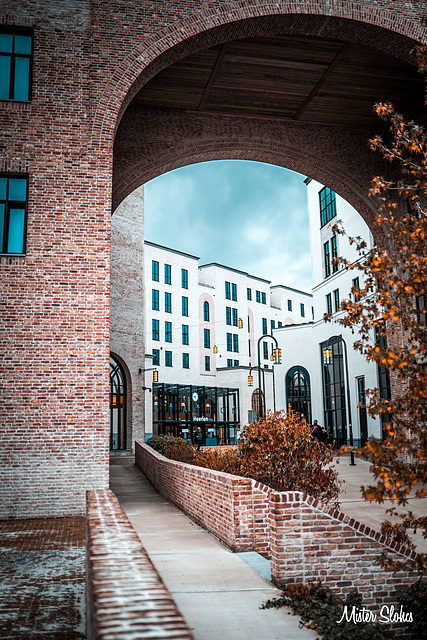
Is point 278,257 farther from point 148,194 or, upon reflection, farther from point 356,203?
point 356,203

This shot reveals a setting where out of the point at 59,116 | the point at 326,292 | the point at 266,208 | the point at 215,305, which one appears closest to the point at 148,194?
the point at 266,208

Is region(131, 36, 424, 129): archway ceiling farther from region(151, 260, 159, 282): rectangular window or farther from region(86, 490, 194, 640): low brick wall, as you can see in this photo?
region(151, 260, 159, 282): rectangular window

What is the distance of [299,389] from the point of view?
4731cm

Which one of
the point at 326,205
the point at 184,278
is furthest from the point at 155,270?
the point at 326,205

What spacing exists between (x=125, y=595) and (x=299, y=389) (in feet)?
146

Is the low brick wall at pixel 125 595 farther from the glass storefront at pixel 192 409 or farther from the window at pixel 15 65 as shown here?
the glass storefront at pixel 192 409

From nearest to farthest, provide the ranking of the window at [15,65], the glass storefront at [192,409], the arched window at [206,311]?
the window at [15,65]
the glass storefront at [192,409]
the arched window at [206,311]

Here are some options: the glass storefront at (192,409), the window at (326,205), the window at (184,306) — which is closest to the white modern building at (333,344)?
the window at (326,205)

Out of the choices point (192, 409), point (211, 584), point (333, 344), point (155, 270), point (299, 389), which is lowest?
point (211, 584)

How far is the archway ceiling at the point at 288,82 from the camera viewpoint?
16.5 meters

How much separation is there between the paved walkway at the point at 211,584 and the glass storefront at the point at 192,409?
2765cm

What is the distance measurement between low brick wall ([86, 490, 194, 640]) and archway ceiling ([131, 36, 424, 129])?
14277 millimetres

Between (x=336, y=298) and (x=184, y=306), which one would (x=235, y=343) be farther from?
(x=336, y=298)

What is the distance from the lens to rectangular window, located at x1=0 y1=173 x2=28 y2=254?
13.4 meters
